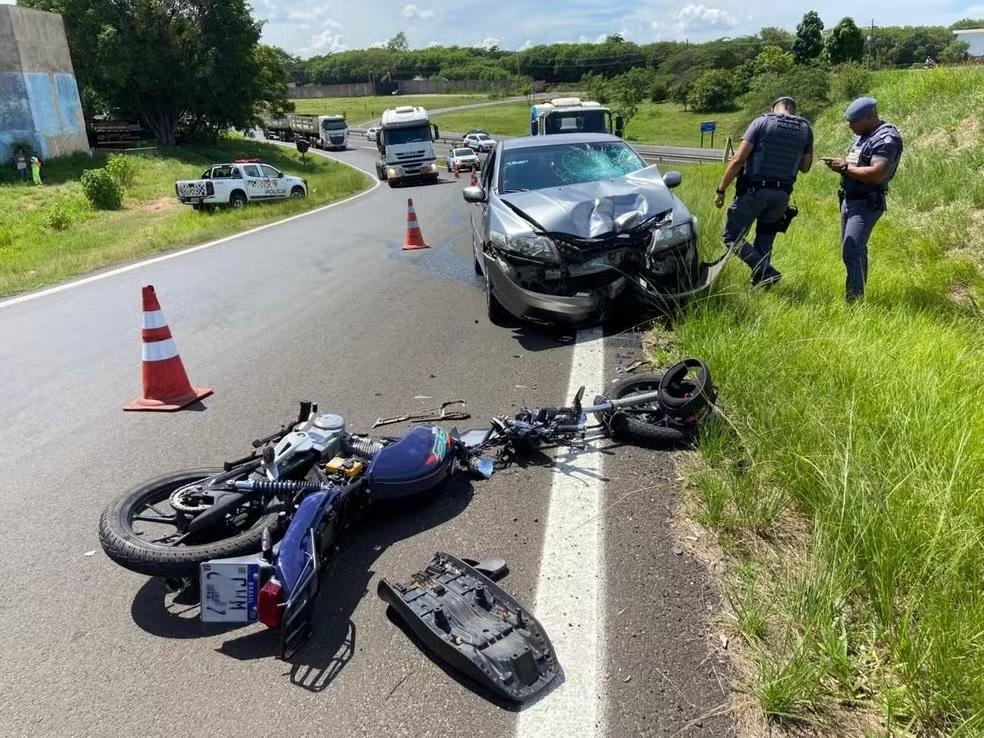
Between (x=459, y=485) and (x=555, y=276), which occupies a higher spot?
(x=555, y=276)

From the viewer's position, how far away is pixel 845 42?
83.5 meters

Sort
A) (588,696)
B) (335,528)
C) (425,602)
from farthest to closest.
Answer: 1. (335,528)
2. (425,602)
3. (588,696)

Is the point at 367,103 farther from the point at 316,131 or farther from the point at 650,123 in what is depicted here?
the point at 650,123

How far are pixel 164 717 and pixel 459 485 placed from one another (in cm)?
179

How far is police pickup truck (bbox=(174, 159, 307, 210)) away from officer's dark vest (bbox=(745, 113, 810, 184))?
19519 millimetres

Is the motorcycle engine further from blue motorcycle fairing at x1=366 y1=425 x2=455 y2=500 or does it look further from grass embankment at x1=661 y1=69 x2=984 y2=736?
grass embankment at x1=661 y1=69 x2=984 y2=736

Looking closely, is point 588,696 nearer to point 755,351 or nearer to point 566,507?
point 566,507

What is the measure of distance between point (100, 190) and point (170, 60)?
23065mm

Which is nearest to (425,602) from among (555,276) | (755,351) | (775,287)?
(755,351)

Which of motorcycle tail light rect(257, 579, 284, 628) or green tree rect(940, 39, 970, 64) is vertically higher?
green tree rect(940, 39, 970, 64)

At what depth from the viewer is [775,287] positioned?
687 cm

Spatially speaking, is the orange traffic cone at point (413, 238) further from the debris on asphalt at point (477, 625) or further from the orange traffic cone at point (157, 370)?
the debris on asphalt at point (477, 625)

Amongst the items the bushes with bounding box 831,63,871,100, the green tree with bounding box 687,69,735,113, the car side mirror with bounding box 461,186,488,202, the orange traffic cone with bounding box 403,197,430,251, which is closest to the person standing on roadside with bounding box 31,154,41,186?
the orange traffic cone with bounding box 403,197,430,251

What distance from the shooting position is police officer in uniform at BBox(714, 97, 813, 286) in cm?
656
